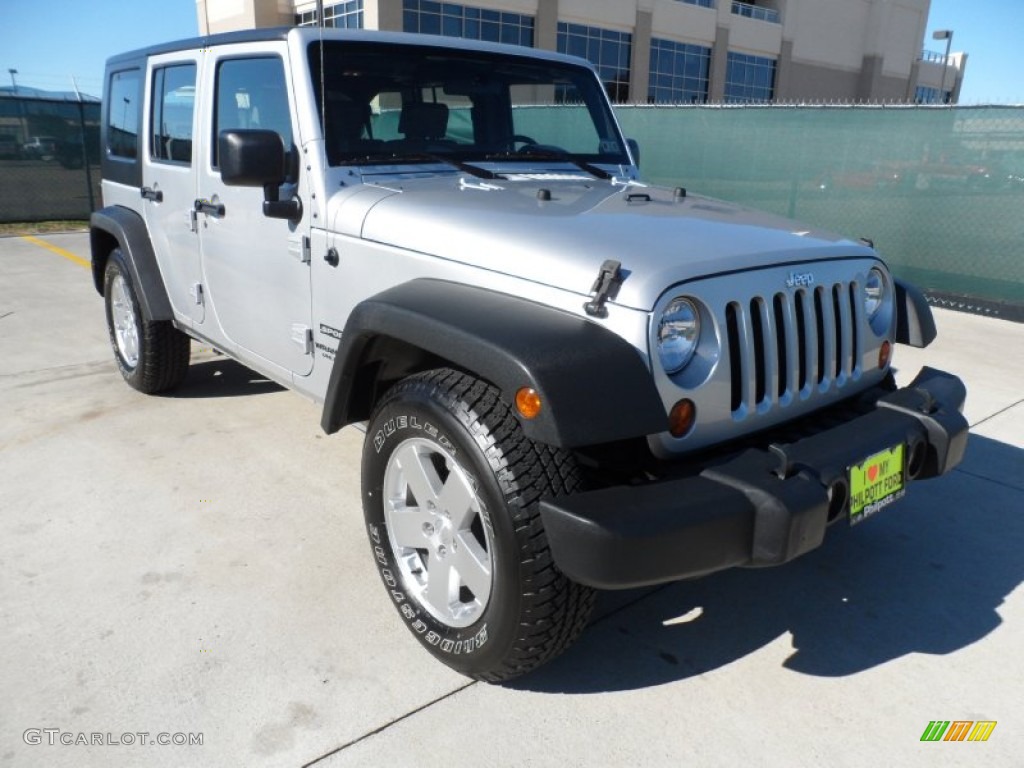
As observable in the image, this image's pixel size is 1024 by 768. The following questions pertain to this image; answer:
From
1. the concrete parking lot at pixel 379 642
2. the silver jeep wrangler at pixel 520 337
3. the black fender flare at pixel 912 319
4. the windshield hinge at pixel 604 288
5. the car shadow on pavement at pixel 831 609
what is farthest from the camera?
the black fender flare at pixel 912 319

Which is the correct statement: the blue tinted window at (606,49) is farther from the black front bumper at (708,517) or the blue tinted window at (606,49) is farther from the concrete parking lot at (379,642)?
the black front bumper at (708,517)

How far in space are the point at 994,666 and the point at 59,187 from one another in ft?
48.8

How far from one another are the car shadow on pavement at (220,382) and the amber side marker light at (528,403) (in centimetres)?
343

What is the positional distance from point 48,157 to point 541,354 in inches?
573

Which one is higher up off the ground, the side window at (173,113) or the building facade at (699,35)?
the building facade at (699,35)

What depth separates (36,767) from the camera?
215 cm

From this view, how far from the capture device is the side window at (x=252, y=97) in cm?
329

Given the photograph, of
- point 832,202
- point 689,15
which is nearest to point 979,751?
point 832,202

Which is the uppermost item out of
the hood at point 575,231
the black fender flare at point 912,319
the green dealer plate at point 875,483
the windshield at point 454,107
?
the windshield at point 454,107

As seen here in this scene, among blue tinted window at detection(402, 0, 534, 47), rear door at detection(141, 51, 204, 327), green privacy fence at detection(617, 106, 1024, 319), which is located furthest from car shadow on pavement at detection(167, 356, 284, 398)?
blue tinted window at detection(402, 0, 534, 47)

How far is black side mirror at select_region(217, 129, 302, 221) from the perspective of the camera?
285cm

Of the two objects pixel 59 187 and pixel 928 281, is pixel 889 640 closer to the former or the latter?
pixel 928 281

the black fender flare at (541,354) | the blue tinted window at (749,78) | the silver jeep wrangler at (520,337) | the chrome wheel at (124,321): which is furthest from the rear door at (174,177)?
the blue tinted window at (749,78)

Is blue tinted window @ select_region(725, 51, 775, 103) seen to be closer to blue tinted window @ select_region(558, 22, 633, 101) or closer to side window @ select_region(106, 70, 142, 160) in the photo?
blue tinted window @ select_region(558, 22, 633, 101)
